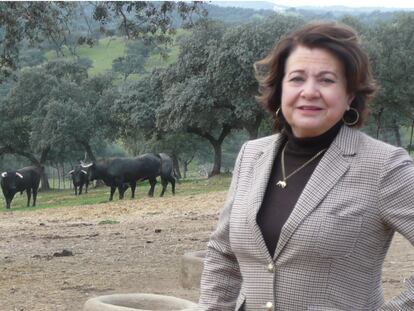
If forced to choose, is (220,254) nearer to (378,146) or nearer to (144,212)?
(378,146)

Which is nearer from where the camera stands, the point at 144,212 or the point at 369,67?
the point at 369,67

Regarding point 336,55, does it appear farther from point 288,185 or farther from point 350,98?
point 288,185

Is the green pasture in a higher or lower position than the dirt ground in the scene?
lower

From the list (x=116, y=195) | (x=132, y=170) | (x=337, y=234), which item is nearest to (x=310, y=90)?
(x=337, y=234)

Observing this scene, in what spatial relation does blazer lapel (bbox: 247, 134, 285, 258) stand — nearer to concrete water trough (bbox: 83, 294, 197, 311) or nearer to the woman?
the woman

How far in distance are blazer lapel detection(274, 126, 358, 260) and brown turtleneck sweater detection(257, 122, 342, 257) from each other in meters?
0.03

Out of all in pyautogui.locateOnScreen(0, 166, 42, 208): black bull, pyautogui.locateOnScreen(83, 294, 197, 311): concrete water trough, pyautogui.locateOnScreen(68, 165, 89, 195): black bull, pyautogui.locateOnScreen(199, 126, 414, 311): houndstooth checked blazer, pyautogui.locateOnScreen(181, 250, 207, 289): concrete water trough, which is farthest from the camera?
pyautogui.locateOnScreen(68, 165, 89, 195): black bull

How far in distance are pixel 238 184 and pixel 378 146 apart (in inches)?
19.7

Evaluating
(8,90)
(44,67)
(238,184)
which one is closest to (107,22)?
(238,184)

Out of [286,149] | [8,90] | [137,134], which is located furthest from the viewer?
[8,90]

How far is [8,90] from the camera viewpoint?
5669 centimetres

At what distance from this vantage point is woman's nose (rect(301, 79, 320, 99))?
2676mm

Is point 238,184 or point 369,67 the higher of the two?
point 369,67

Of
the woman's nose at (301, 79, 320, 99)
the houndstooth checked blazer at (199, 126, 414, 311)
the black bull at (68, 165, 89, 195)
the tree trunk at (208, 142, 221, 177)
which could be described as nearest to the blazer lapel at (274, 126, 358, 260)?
the houndstooth checked blazer at (199, 126, 414, 311)
